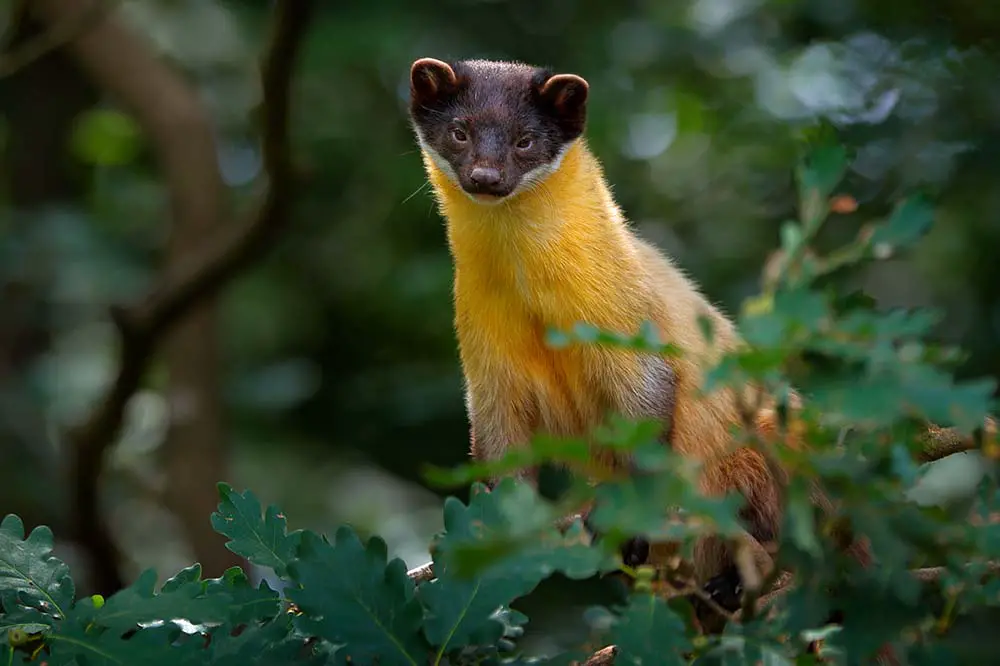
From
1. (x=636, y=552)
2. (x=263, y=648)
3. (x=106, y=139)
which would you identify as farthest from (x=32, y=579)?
(x=106, y=139)

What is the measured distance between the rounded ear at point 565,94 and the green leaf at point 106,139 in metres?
9.10

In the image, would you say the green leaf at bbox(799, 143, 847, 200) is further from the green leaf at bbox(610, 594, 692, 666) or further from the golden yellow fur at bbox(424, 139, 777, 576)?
the golden yellow fur at bbox(424, 139, 777, 576)

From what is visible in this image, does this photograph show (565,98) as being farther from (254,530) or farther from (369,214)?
(369,214)

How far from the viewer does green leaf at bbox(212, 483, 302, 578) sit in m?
3.51

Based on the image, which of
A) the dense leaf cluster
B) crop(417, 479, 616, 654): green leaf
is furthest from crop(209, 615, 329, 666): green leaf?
crop(417, 479, 616, 654): green leaf

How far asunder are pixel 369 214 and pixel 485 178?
7504 mm

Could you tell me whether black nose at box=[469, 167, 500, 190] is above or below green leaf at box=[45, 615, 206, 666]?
above

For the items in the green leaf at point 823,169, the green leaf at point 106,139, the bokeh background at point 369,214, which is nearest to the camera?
the green leaf at point 823,169

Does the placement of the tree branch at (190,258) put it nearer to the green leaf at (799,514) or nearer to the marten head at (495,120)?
the marten head at (495,120)

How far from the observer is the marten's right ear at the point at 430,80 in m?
6.20

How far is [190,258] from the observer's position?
9727 millimetres

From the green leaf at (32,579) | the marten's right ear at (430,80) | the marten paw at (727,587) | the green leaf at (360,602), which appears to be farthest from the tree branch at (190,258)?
the green leaf at (360,602)

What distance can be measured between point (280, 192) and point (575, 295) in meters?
3.78

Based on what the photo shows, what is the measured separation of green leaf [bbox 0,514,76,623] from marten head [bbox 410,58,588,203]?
2.68 m
